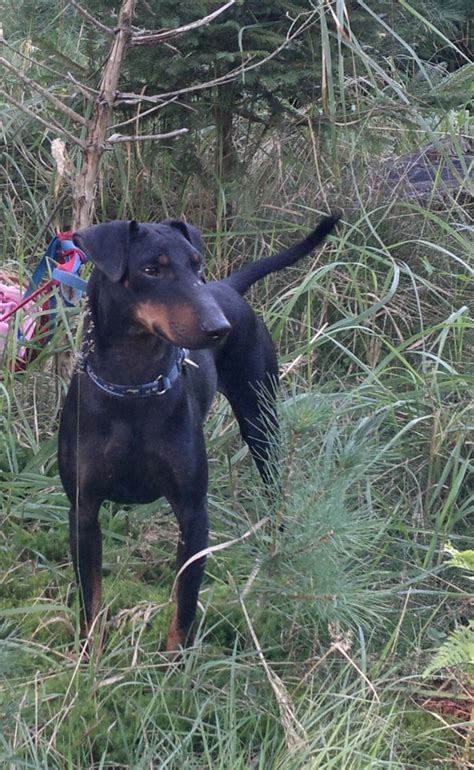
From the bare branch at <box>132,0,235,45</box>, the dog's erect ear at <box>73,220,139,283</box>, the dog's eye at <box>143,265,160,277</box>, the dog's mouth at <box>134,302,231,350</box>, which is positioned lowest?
the dog's mouth at <box>134,302,231,350</box>

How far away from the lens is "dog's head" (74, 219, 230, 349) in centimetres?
251

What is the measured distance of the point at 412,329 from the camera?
4.38 meters

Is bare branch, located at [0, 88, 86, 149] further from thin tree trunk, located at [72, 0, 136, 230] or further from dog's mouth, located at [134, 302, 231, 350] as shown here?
dog's mouth, located at [134, 302, 231, 350]

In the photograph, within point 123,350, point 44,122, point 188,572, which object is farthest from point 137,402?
point 44,122

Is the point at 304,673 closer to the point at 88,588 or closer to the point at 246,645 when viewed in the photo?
the point at 246,645

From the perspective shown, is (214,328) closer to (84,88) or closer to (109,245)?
(109,245)

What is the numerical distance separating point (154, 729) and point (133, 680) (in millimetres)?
190

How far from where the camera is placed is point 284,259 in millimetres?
3619

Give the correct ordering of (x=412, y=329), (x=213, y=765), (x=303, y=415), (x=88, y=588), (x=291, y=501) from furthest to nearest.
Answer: (x=412, y=329) → (x=88, y=588) → (x=291, y=501) → (x=303, y=415) → (x=213, y=765)

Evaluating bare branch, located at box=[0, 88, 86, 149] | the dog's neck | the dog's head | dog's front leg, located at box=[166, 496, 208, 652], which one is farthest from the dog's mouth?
bare branch, located at box=[0, 88, 86, 149]

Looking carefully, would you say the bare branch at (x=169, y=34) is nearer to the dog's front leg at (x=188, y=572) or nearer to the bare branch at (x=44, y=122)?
the bare branch at (x=44, y=122)

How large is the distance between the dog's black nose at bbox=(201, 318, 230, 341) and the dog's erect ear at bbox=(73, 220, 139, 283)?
273 mm

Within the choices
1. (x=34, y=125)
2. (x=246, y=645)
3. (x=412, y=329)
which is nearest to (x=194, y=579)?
(x=246, y=645)

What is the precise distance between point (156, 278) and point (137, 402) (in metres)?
0.33
